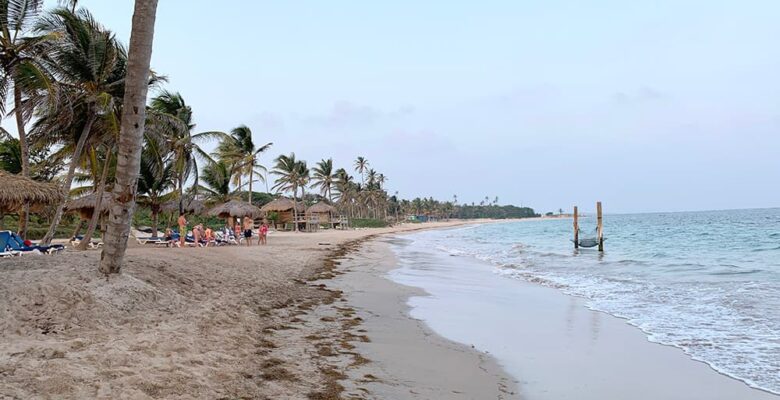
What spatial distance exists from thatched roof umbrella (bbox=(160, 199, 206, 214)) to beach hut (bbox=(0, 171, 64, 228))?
49.2 feet

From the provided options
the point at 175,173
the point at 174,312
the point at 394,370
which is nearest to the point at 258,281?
A: the point at 174,312

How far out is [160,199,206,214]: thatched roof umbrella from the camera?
2716 centimetres

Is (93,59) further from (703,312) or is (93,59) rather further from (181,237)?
(703,312)

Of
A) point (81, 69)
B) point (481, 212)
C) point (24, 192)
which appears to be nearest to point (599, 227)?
point (81, 69)

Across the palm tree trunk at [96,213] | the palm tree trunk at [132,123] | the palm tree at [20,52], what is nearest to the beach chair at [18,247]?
the palm tree trunk at [96,213]

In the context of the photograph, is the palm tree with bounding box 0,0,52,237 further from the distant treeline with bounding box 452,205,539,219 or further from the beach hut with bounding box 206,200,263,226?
the distant treeline with bounding box 452,205,539,219

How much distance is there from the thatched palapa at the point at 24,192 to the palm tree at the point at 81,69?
0.65m

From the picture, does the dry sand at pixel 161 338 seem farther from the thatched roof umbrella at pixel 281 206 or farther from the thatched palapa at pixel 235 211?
the thatched roof umbrella at pixel 281 206

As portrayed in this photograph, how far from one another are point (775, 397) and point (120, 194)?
794 cm

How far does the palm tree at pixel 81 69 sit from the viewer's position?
457 inches

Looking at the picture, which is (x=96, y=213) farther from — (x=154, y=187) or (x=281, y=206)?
(x=281, y=206)

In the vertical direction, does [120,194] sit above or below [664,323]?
above

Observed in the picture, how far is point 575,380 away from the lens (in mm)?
5070

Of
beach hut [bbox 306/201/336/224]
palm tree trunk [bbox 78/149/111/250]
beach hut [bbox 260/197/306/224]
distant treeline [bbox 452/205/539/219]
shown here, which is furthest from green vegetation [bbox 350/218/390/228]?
distant treeline [bbox 452/205/539/219]
